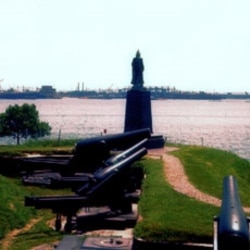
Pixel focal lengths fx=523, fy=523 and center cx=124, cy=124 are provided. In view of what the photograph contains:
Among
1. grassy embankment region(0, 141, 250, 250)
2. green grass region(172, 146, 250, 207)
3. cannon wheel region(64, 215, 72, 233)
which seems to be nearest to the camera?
grassy embankment region(0, 141, 250, 250)

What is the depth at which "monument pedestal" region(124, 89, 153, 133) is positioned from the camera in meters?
29.5

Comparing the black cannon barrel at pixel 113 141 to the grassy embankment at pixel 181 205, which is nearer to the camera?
the grassy embankment at pixel 181 205

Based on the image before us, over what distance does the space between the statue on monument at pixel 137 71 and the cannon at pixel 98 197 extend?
51.1 feet

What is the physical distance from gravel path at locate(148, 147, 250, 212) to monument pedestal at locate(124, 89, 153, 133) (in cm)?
280

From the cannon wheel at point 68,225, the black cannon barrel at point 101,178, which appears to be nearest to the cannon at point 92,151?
the black cannon barrel at point 101,178

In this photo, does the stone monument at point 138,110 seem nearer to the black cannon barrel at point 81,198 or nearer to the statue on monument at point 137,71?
the statue on monument at point 137,71

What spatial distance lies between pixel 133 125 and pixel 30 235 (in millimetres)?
15654

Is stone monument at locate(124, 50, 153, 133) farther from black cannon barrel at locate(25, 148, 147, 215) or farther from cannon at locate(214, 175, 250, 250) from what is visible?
cannon at locate(214, 175, 250, 250)

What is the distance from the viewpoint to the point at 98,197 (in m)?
14.2

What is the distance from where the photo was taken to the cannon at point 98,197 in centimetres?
1375

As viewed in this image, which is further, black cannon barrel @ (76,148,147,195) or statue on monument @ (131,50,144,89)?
statue on monument @ (131,50,144,89)

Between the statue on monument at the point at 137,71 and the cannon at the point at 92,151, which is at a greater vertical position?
the statue on monument at the point at 137,71

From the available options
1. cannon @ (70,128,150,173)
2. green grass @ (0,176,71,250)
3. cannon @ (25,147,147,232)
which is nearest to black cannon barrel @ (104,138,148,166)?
cannon @ (25,147,147,232)

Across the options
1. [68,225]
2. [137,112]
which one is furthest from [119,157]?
[137,112]
